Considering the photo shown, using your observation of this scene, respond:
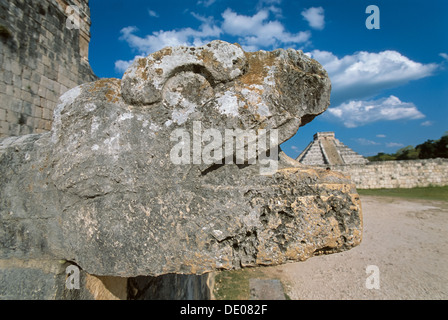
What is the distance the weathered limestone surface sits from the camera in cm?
132

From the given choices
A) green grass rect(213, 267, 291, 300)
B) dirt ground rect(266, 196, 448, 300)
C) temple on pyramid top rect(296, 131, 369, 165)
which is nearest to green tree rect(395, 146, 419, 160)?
temple on pyramid top rect(296, 131, 369, 165)

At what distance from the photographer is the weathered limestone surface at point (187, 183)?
4.34ft

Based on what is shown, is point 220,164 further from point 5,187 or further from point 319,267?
point 319,267

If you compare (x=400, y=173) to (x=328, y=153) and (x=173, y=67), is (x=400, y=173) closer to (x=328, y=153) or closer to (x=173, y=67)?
(x=328, y=153)

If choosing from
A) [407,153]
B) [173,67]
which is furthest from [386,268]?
[407,153]

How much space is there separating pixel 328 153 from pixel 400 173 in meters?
6.10

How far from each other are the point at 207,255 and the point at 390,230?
8194 mm

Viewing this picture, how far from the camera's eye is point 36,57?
6.22 meters

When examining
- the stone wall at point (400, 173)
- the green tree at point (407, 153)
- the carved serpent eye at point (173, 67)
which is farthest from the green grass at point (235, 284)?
the green tree at point (407, 153)

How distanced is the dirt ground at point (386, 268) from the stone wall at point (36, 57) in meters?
6.22

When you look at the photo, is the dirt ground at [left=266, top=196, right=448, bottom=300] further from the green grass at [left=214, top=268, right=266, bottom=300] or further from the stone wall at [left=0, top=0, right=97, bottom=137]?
the stone wall at [left=0, top=0, right=97, bottom=137]

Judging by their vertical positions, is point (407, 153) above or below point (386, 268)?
above

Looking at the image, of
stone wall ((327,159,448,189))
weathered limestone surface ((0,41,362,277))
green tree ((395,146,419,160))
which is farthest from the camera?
green tree ((395,146,419,160))

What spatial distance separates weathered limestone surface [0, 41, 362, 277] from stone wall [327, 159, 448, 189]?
1583 cm
